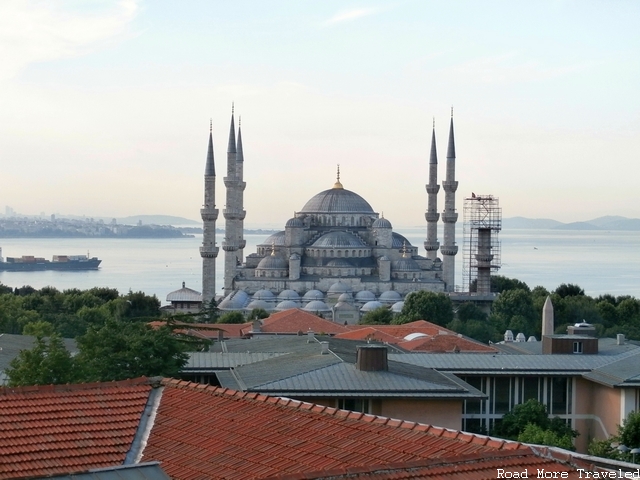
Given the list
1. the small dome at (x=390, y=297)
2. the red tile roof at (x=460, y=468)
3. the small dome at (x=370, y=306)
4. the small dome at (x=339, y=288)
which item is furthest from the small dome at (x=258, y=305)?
the red tile roof at (x=460, y=468)

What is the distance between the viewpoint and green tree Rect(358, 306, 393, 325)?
159ft

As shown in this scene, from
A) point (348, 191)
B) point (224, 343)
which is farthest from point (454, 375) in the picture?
point (348, 191)

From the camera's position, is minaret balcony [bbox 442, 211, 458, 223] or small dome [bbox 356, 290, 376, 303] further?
minaret balcony [bbox 442, 211, 458, 223]

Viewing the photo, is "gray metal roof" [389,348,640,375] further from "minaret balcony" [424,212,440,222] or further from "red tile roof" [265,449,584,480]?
"minaret balcony" [424,212,440,222]

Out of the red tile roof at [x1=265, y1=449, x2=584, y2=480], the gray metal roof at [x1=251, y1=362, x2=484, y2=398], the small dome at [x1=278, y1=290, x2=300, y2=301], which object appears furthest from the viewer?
the small dome at [x1=278, y1=290, x2=300, y2=301]

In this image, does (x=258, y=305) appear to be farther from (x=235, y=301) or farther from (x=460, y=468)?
(x=460, y=468)

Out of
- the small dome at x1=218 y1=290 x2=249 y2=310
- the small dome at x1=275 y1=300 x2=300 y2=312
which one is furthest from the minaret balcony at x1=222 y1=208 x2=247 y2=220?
the small dome at x1=275 y1=300 x2=300 y2=312

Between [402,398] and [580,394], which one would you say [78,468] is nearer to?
[402,398]

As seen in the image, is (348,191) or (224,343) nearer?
(224,343)

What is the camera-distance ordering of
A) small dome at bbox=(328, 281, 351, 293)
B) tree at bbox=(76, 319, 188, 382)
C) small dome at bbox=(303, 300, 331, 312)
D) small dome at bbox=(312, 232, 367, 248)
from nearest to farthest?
tree at bbox=(76, 319, 188, 382) → small dome at bbox=(303, 300, 331, 312) → small dome at bbox=(328, 281, 351, 293) → small dome at bbox=(312, 232, 367, 248)

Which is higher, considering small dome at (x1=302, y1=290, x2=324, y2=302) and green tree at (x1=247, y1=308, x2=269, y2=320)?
small dome at (x1=302, y1=290, x2=324, y2=302)

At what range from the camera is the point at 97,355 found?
17484 mm

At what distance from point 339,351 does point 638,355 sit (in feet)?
17.4

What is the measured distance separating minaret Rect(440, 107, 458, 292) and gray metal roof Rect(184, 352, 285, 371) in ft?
126
